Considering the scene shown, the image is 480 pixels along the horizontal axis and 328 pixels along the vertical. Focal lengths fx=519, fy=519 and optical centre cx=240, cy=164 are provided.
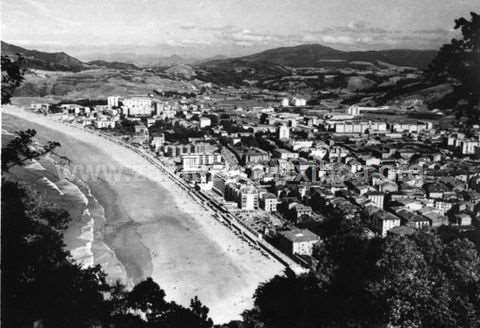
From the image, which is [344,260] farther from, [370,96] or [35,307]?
[370,96]

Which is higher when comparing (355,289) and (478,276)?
(478,276)

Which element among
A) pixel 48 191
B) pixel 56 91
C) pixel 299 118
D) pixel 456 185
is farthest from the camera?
pixel 56 91

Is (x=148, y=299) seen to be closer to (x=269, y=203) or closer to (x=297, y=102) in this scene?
(x=269, y=203)

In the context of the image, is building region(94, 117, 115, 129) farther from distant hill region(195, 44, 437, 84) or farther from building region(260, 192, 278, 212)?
distant hill region(195, 44, 437, 84)

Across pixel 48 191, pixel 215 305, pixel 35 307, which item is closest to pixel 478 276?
pixel 35 307

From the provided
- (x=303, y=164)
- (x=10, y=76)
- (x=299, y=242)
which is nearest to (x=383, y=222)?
(x=299, y=242)

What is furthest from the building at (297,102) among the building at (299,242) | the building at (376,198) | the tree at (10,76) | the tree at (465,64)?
the tree at (10,76)
